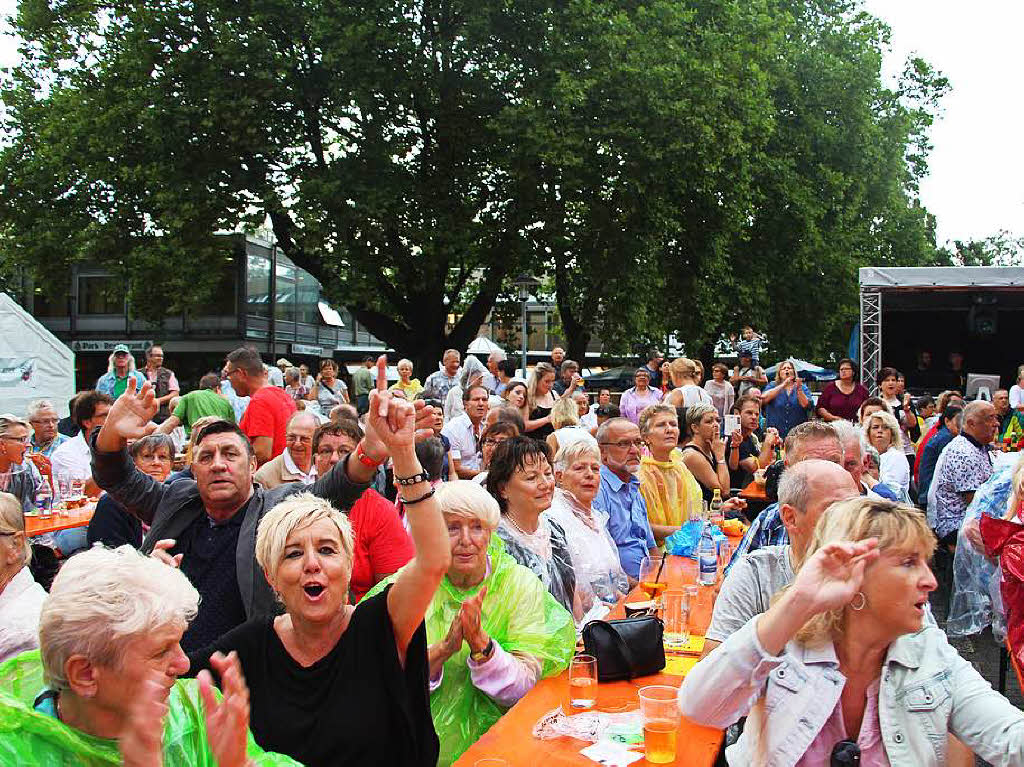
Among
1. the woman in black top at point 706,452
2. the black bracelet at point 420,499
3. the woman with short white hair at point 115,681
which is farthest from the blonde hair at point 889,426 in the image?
the woman with short white hair at point 115,681

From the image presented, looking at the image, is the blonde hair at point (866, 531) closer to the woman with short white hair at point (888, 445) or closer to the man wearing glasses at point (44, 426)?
the woman with short white hair at point (888, 445)

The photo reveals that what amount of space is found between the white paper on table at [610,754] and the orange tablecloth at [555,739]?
3cm

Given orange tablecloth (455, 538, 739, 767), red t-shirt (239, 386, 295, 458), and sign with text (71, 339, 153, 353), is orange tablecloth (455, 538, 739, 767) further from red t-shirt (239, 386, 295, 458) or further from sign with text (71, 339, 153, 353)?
sign with text (71, 339, 153, 353)

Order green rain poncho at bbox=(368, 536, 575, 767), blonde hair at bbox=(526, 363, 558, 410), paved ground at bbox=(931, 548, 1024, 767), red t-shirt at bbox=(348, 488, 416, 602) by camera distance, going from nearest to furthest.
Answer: green rain poncho at bbox=(368, 536, 575, 767) → red t-shirt at bbox=(348, 488, 416, 602) → paved ground at bbox=(931, 548, 1024, 767) → blonde hair at bbox=(526, 363, 558, 410)

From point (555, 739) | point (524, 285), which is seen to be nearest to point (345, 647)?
point (555, 739)

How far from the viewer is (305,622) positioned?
2600mm

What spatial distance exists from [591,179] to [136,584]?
1502 cm

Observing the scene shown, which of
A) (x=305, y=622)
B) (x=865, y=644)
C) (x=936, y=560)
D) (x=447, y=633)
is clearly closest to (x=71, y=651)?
(x=305, y=622)

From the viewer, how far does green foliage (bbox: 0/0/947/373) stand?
1522cm

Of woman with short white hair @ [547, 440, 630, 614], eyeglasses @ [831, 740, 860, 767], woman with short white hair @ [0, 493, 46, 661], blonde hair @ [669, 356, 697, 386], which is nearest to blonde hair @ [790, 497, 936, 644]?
eyeglasses @ [831, 740, 860, 767]

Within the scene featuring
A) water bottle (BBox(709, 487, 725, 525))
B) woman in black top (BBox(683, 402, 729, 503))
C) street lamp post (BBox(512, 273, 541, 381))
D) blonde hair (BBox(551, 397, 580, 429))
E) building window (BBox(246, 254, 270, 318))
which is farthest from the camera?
building window (BBox(246, 254, 270, 318))

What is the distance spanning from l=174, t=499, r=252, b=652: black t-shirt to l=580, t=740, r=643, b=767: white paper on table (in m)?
1.52

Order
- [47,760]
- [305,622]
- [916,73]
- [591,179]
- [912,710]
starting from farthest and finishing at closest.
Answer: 1. [916,73]
2. [591,179]
3. [305,622]
4. [912,710]
5. [47,760]

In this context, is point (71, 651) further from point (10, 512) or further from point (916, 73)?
point (916, 73)
